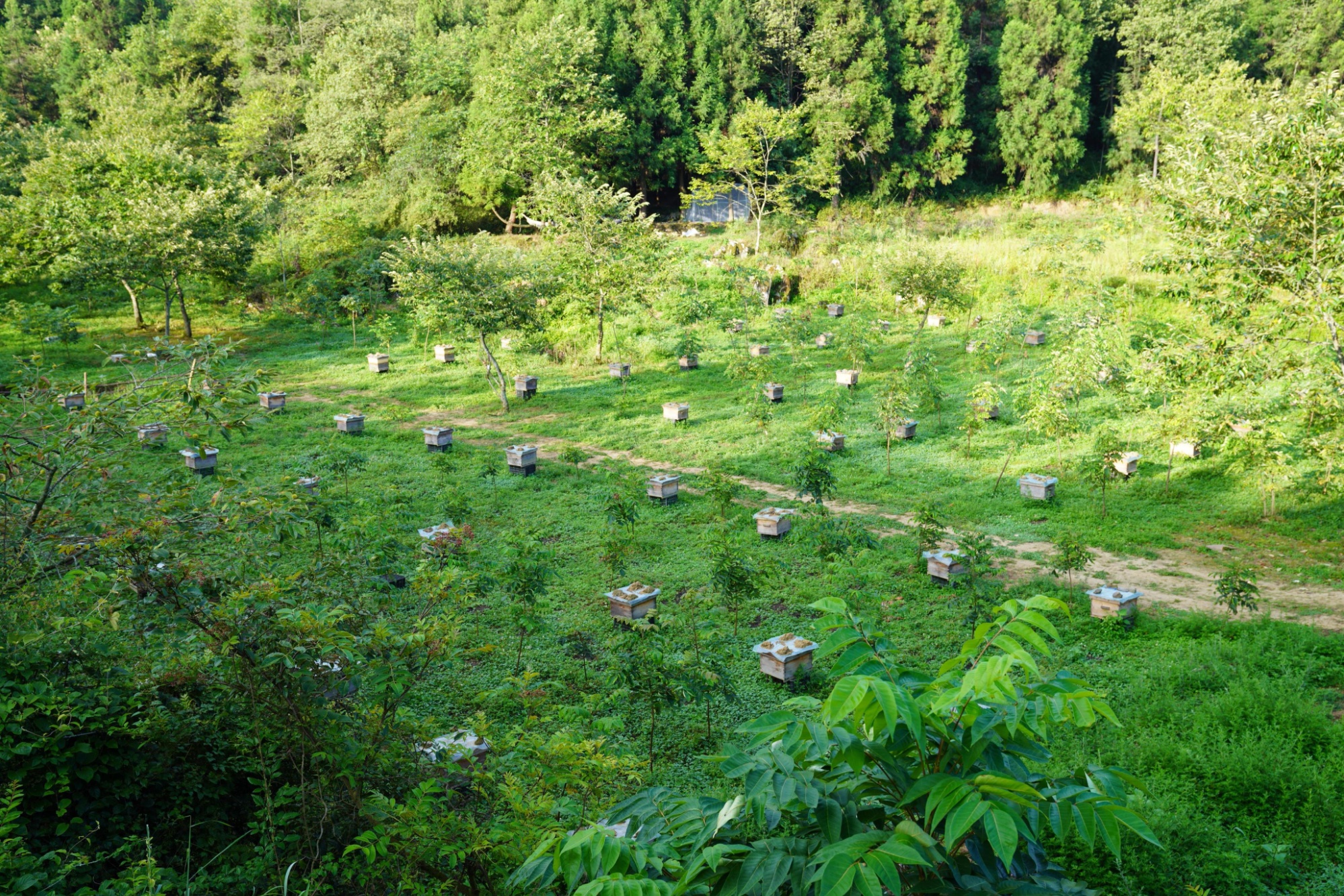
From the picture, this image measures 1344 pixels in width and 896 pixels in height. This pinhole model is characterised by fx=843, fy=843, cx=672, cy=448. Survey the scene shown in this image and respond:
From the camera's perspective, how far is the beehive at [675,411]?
15.8 m

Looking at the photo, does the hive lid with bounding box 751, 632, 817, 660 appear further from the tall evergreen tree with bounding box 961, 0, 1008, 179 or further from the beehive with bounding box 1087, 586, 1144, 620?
the tall evergreen tree with bounding box 961, 0, 1008, 179

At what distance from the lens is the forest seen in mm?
3551

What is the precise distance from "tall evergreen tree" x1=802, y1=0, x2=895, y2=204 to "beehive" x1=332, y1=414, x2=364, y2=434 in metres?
21.2

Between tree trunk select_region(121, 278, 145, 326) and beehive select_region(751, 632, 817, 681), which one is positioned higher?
tree trunk select_region(121, 278, 145, 326)

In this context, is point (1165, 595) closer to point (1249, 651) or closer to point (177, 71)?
point (1249, 651)

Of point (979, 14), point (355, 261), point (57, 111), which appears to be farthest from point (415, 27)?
point (979, 14)

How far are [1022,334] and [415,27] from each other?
96.4 feet

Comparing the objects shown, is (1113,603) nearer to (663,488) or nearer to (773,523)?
(773,523)

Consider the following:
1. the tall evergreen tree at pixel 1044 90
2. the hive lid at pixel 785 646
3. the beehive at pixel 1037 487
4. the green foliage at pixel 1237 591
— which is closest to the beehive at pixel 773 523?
the hive lid at pixel 785 646

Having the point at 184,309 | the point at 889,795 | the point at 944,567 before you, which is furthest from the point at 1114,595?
the point at 184,309

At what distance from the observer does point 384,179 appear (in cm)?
3073

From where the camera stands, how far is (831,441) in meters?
14.1

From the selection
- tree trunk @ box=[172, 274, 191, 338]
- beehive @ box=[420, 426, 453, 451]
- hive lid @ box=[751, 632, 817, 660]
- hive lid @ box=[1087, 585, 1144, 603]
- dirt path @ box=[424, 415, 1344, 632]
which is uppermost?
tree trunk @ box=[172, 274, 191, 338]

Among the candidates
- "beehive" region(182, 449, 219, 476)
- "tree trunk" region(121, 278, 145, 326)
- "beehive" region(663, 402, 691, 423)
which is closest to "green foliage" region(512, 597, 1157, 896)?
"beehive" region(182, 449, 219, 476)
